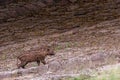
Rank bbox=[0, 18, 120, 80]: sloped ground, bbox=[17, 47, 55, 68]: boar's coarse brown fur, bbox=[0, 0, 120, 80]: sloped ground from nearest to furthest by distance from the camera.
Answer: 1. bbox=[0, 18, 120, 80]: sloped ground
2. bbox=[0, 0, 120, 80]: sloped ground
3. bbox=[17, 47, 55, 68]: boar's coarse brown fur

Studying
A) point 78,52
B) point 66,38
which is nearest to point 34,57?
point 78,52

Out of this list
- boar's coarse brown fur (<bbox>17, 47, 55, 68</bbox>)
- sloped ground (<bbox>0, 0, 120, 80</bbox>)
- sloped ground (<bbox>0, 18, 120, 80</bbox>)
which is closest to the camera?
sloped ground (<bbox>0, 18, 120, 80</bbox>)

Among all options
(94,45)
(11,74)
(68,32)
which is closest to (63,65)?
(11,74)

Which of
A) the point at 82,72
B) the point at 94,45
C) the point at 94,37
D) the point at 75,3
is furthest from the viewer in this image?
the point at 75,3

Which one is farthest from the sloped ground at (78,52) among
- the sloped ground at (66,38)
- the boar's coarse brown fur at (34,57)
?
the boar's coarse brown fur at (34,57)

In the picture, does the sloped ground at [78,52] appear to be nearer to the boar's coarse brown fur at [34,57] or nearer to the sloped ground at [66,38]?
the sloped ground at [66,38]

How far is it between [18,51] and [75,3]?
6940 millimetres

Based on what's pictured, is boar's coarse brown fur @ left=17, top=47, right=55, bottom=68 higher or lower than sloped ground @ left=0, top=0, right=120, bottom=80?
higher

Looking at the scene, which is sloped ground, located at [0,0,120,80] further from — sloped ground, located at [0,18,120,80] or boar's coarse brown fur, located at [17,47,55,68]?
boar's coarse brown fur, located at [17,47,55,68]

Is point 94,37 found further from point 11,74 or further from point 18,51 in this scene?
point 11,74

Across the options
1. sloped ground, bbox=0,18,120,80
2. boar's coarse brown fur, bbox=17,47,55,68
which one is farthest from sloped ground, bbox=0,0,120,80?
boar's coarse brown fur, bbox=17,47,55,68

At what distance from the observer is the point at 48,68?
1440 cm

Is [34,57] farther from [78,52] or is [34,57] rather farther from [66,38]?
[66,38]

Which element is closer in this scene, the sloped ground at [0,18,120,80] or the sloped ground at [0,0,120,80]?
the sloped ground at [0,18,120,80]
